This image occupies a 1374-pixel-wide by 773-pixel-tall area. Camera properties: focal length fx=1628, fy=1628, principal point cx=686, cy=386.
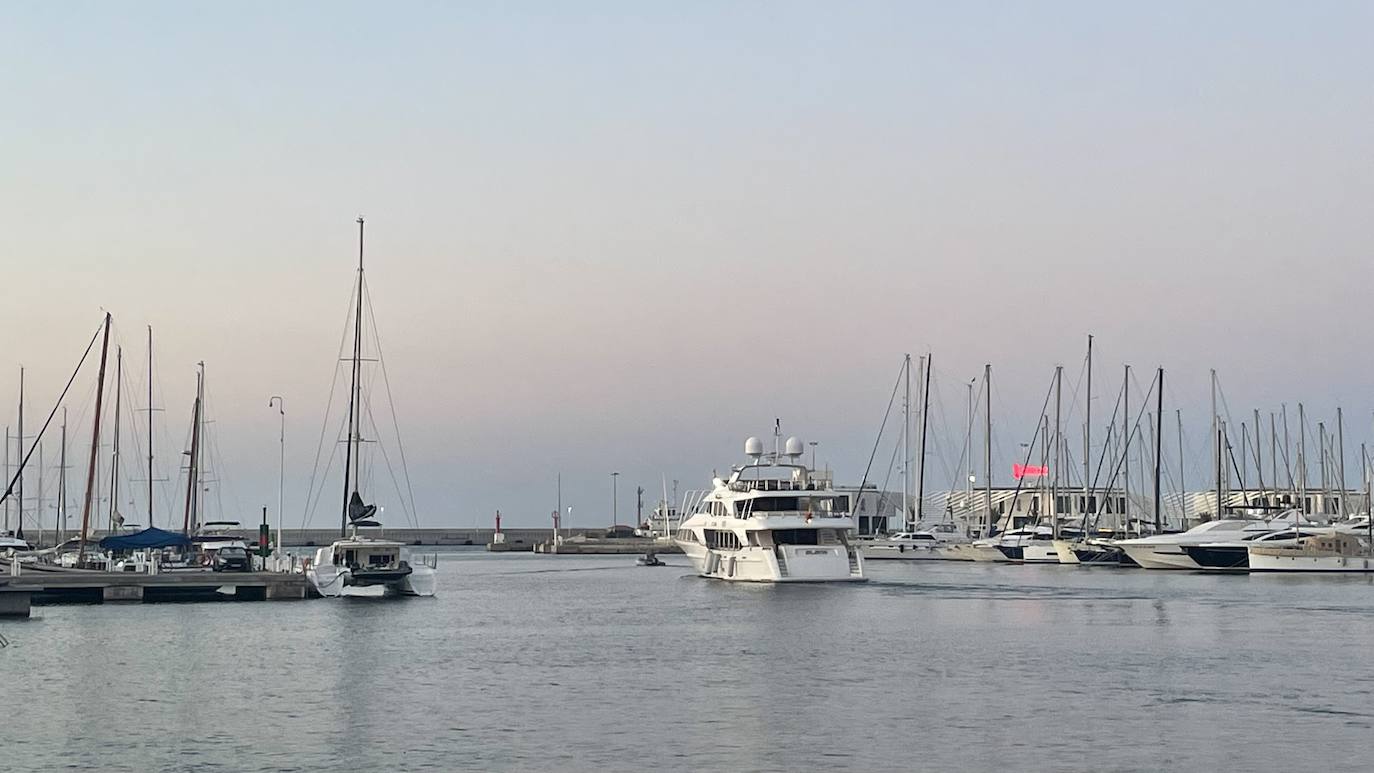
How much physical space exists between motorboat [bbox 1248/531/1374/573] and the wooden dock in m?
65.0

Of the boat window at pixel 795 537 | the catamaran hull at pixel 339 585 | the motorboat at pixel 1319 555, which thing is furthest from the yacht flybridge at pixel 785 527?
the motorboat at pixel 1319 555

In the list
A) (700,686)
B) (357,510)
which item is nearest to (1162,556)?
(357,510)

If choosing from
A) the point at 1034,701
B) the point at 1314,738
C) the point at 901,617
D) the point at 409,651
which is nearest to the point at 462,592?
the point at 901,617

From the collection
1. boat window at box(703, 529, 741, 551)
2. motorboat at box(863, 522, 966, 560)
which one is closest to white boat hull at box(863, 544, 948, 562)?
motorboat at box(863, 522, 966, 560)

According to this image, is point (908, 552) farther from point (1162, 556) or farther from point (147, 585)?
point (147, 585)

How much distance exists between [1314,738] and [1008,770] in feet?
26.9

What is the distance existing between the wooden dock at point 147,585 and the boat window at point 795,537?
25.7 metres

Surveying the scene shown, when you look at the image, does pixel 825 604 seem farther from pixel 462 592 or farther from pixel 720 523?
pixel 462 592

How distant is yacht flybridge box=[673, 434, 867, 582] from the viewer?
8900cm

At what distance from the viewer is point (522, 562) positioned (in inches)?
7067

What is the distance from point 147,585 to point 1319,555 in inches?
2934

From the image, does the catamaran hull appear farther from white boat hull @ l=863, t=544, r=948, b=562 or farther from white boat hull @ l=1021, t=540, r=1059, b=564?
white boat hull @ l=1021, t=540, r=1059, b=564

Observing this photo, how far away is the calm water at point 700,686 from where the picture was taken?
33.9 meters

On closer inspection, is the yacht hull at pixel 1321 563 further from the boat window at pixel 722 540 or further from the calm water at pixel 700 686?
the boat window at pixel 722 540
